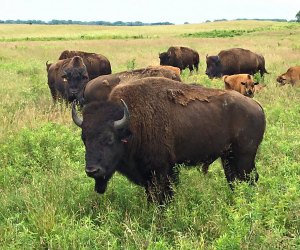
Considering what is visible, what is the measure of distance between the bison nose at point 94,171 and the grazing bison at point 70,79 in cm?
788

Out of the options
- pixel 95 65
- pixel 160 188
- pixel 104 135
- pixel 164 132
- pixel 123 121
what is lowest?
pixel 95 65

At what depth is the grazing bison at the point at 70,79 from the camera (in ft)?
42.3

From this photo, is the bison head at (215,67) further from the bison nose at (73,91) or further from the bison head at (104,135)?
the bison head at (104,135)

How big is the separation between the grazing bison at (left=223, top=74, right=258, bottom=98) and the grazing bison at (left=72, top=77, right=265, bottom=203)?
688 cm

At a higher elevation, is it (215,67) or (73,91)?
(73,91)

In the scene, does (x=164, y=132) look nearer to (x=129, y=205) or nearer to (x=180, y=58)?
(x=129, y=205)

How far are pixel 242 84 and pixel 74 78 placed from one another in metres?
4.95

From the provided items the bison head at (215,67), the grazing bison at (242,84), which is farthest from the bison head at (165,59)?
the grazing bison at (242,84)

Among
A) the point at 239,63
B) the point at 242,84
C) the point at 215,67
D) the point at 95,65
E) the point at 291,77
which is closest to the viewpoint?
the point at 242,84

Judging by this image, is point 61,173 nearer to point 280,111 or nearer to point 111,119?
point 111,119

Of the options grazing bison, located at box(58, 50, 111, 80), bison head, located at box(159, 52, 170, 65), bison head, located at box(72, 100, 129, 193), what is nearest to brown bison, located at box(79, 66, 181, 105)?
grazing bison, located at box(58, 50, 111, 80)

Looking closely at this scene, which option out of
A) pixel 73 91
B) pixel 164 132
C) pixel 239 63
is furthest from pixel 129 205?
pixel 239 63

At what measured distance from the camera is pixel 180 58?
23.8 meters

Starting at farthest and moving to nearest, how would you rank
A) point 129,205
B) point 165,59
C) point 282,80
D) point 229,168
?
point 165,59, point 282,80, point 229,168, point 129,205
